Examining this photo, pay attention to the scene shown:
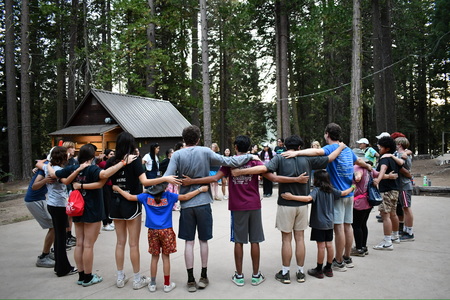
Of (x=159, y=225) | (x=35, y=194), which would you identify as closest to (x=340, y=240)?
(x=159, y=225)

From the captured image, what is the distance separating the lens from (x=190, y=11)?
23.9 m

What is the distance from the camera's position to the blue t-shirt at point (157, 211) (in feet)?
12.8

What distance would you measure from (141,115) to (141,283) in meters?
13.7

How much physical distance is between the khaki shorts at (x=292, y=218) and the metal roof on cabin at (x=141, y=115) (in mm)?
12078

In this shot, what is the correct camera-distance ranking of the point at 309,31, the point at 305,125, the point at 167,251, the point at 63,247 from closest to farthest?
1. the point at 167,251
2. the point at 63,247
3. the point at 309,31
4. the point at 305,125

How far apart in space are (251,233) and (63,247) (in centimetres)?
266

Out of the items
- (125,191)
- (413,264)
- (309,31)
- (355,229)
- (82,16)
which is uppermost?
(82,16)

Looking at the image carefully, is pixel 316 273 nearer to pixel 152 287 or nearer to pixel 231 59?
pixel 152 287

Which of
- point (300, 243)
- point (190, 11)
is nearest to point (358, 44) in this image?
point (300, 243)

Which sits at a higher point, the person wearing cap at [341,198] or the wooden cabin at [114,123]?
the wooden cabin at [114,123]

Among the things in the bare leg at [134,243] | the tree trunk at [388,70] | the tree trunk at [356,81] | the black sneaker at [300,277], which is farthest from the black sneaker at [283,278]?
the tree trunk at [388,70]

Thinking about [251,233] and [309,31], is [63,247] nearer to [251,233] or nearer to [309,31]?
[251,233]

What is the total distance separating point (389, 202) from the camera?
5375 millimetres

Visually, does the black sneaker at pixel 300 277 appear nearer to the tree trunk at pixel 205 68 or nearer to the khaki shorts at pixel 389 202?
the khaki shorts at pixel 389 202
